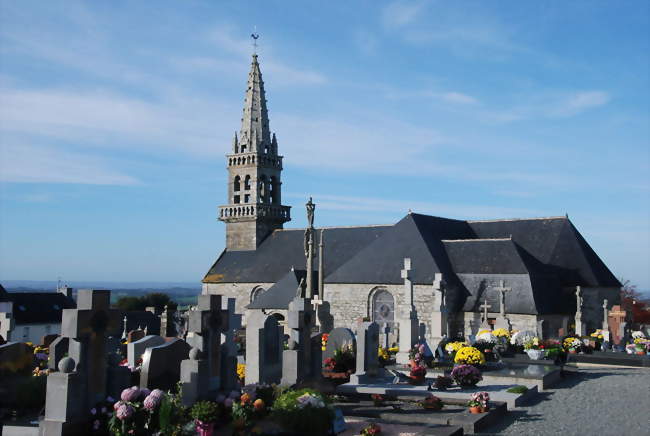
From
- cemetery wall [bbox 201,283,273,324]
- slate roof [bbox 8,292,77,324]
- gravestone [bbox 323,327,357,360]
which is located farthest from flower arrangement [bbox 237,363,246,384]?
slate roof [bbox 8,292,77,324]

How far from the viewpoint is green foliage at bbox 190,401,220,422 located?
339 inches

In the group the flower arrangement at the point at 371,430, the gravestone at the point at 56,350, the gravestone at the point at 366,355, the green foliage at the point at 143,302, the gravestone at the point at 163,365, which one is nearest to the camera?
the flower arrangement at the point at 371,430

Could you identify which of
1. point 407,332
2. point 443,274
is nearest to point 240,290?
point 443,274

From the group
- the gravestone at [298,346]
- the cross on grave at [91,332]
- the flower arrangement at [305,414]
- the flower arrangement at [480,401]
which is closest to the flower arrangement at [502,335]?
the flower arrangement at [480,401]

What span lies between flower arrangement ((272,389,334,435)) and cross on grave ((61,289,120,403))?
2.51m

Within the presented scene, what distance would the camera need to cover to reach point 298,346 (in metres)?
12.8

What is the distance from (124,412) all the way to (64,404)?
759 millimetres

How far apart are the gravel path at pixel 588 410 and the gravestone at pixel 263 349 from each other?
174 inches

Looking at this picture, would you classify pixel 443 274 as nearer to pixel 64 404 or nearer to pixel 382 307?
pixel 382 307

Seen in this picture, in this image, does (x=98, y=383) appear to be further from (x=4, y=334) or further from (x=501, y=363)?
(x=501, y=363)

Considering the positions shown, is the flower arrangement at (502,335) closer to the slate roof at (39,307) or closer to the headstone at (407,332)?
the headstone at (407,332)

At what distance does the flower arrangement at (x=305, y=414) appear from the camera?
8781mm

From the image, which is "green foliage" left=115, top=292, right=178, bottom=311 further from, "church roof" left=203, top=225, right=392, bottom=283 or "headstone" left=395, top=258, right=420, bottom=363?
"headstone" left=395, top=258, right=420, bottom=363

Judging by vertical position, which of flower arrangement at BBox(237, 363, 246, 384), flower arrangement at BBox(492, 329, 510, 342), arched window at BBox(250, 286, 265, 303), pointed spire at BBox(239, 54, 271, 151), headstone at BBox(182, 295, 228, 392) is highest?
pointed spire at BBox(239, 54, 271, 151)
